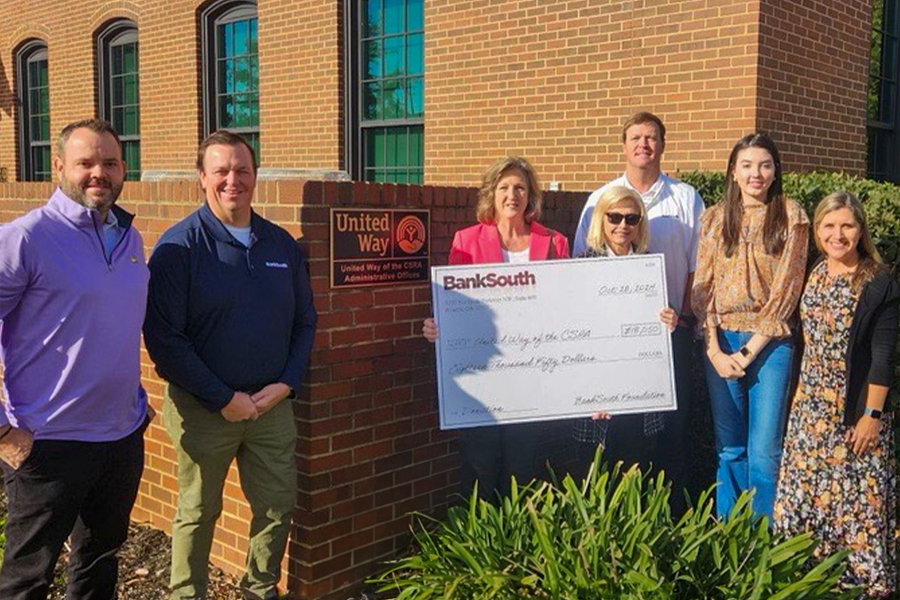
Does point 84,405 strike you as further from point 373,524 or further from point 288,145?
point 288,145

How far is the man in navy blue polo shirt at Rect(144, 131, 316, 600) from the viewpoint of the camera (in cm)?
334

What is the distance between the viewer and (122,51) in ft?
42.3

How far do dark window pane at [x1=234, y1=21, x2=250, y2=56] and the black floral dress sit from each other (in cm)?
889

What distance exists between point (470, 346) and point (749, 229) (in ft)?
4.73

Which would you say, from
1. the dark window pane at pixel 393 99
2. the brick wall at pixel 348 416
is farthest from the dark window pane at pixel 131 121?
the brick wall at pixel 348 416

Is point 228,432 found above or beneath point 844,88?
beneath

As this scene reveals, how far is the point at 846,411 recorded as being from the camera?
385cm

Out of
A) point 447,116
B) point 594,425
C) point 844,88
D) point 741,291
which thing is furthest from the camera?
point 447,116

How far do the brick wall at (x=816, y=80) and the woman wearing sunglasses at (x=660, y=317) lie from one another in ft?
10.3

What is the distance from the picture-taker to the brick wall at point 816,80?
677 centimetres

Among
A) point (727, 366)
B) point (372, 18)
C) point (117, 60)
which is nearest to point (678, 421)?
point (727, 366)

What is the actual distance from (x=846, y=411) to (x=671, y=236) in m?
1.21

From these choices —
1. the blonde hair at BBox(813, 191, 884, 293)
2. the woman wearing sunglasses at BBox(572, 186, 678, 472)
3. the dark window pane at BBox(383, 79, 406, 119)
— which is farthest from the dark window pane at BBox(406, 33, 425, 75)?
the blonde hair at BBox(813, 191, 884, 293)

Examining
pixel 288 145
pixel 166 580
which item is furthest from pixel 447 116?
pixel 166 580
